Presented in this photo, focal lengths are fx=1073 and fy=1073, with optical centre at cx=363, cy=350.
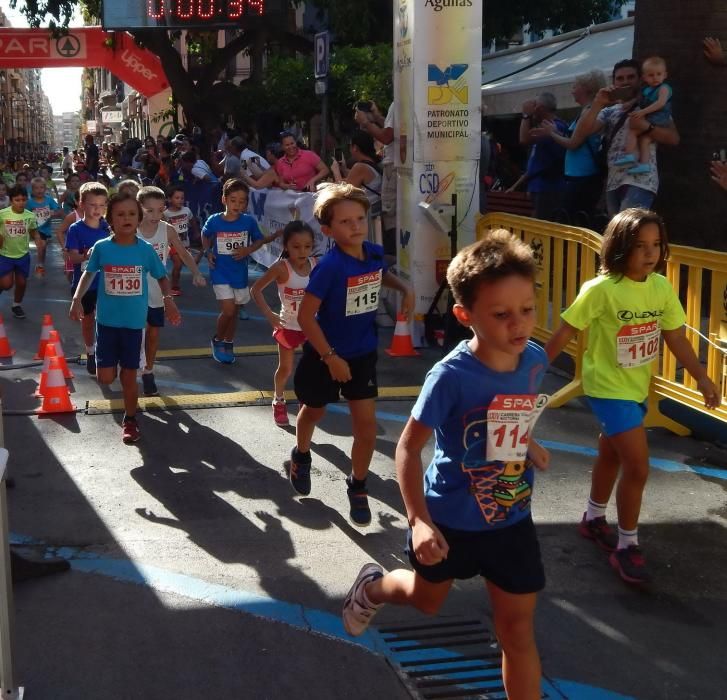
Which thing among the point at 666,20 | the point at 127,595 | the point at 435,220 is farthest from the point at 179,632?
the point at 666,20

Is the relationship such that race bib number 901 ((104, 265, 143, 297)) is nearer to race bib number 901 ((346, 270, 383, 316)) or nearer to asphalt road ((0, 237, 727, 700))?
asphalt road ((0, 237, 727, 700))

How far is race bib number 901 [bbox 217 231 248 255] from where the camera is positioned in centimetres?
960

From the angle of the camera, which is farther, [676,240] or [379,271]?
[676,240]

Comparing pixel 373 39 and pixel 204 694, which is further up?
pixel 373 39

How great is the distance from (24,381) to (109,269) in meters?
2.32

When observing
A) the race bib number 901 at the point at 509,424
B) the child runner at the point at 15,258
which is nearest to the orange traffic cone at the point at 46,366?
the child runner at the point at 15,258

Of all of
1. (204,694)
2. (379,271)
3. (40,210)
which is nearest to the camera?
(204,694)

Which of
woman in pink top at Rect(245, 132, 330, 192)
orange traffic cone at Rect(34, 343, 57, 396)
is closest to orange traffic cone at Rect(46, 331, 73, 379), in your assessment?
orange traffic cone at Rect(34, 343, 57, 396)

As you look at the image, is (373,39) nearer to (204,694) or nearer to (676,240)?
(676,240)

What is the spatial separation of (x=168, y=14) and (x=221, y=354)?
1457 centimetres

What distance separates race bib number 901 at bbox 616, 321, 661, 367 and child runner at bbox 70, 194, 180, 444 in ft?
11.2

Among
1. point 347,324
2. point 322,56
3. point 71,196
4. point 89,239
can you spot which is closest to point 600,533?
point 347,324

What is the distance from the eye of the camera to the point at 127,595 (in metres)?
4.63

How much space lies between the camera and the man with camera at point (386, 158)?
10.8 meters
